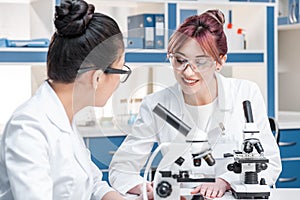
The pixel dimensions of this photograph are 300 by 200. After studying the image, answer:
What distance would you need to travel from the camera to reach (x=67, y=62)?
161cm

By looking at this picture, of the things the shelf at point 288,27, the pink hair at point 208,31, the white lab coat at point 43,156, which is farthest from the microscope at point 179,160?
the shelf at point 288,27

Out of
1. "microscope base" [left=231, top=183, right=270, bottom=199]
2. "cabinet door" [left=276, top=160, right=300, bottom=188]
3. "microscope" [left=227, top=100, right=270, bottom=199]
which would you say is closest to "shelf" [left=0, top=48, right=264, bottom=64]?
"microscope" [left=227, top=100, right=270, bottom=199]

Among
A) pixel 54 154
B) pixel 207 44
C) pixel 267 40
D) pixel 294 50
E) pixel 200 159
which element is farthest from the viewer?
pixel 294 50

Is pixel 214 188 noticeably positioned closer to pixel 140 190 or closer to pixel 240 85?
pixel 140 190

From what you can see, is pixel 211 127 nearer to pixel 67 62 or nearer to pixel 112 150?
pixel 112 150

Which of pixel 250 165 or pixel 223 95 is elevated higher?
pixel 223 95

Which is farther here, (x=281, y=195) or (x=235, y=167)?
(x=281, y=195)

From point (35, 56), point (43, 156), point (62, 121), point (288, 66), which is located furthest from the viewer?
point (288, 66)

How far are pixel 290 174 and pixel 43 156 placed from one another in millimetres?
2992

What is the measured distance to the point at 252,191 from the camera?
76.8 inches

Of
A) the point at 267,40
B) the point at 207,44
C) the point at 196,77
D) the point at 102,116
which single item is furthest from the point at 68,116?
the point at 267,40

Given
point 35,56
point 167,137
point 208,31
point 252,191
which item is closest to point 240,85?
point 208,31

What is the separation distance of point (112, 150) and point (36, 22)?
249 centimetres

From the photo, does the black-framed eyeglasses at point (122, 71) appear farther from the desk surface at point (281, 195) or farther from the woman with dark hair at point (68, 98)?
the desk surface at point (281, 195)
